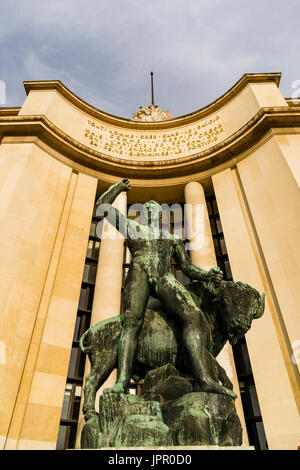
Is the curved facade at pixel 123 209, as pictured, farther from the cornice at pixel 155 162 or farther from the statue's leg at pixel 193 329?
the statue's leg at pixel 193 329

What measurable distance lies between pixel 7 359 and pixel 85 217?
7799 mm

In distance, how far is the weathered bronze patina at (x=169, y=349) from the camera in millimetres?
3104

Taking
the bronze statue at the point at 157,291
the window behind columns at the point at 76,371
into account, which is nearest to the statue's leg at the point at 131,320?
the bronze statue at the point at 157,291

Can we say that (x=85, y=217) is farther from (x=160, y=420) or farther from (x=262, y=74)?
(x=262, y=74)

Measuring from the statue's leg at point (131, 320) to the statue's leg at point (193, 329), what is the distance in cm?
28

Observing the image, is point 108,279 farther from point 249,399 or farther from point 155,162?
point 155,162

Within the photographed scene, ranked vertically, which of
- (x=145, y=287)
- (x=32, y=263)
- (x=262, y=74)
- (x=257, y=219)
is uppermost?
(x=262, y=74)

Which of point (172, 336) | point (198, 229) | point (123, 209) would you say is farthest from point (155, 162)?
point (172, 336)

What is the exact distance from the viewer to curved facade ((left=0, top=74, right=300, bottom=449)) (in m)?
9.87

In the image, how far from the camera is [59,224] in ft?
47.1

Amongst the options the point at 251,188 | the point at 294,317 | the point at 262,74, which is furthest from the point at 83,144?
the point at 294,317

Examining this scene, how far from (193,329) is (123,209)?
13.5 m

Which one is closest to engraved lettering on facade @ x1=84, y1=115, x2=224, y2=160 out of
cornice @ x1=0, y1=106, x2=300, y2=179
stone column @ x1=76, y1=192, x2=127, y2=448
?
cornice @ x1=0, y1=106, x2=300, y2=179

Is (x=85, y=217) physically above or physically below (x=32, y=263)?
above
